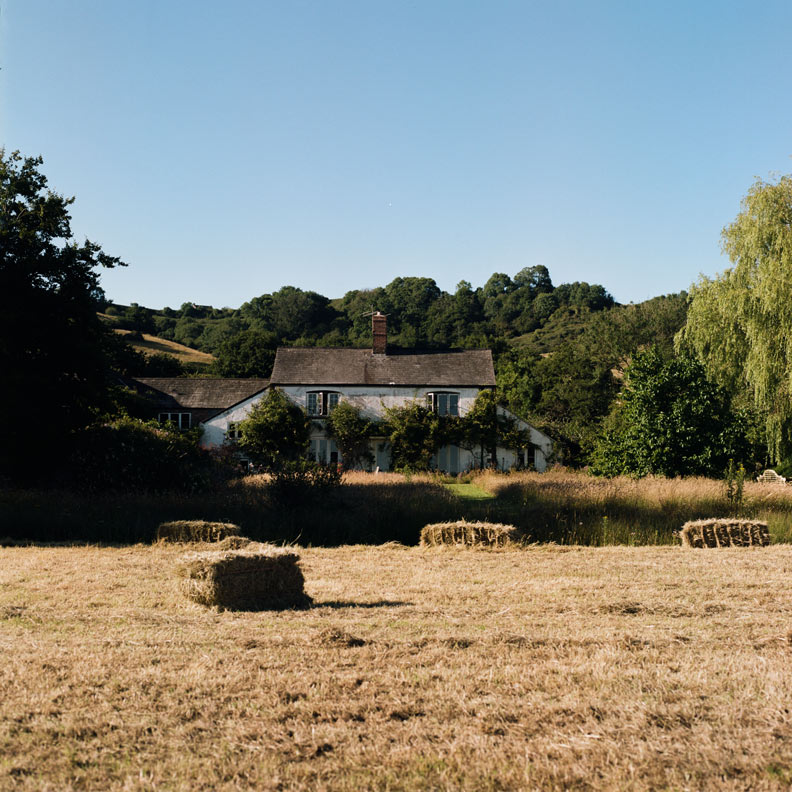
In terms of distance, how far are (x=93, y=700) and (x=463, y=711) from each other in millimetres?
2251

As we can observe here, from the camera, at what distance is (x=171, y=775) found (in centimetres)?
367

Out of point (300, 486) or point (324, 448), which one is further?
point (324, 448)

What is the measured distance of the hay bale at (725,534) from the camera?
1391 cm

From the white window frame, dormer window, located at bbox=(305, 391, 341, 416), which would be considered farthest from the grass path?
the white window frame

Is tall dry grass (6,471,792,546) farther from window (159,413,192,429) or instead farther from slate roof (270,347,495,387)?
window (159,413,192,429)

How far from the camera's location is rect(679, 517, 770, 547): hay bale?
13.9 metres

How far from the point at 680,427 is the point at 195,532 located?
17.9 metres

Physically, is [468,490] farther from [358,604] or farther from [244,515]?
[358,604]

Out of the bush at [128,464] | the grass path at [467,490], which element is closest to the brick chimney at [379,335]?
the grass path at [467,490]

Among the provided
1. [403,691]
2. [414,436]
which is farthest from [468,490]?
[403,691]

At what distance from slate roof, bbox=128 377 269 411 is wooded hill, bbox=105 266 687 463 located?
1028 cm

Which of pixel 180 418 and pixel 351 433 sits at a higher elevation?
pixel 180 418

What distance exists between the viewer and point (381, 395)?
1652 inches

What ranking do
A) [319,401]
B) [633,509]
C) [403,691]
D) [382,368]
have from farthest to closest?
[382,368], [319,401], [633,509], [403,691]
